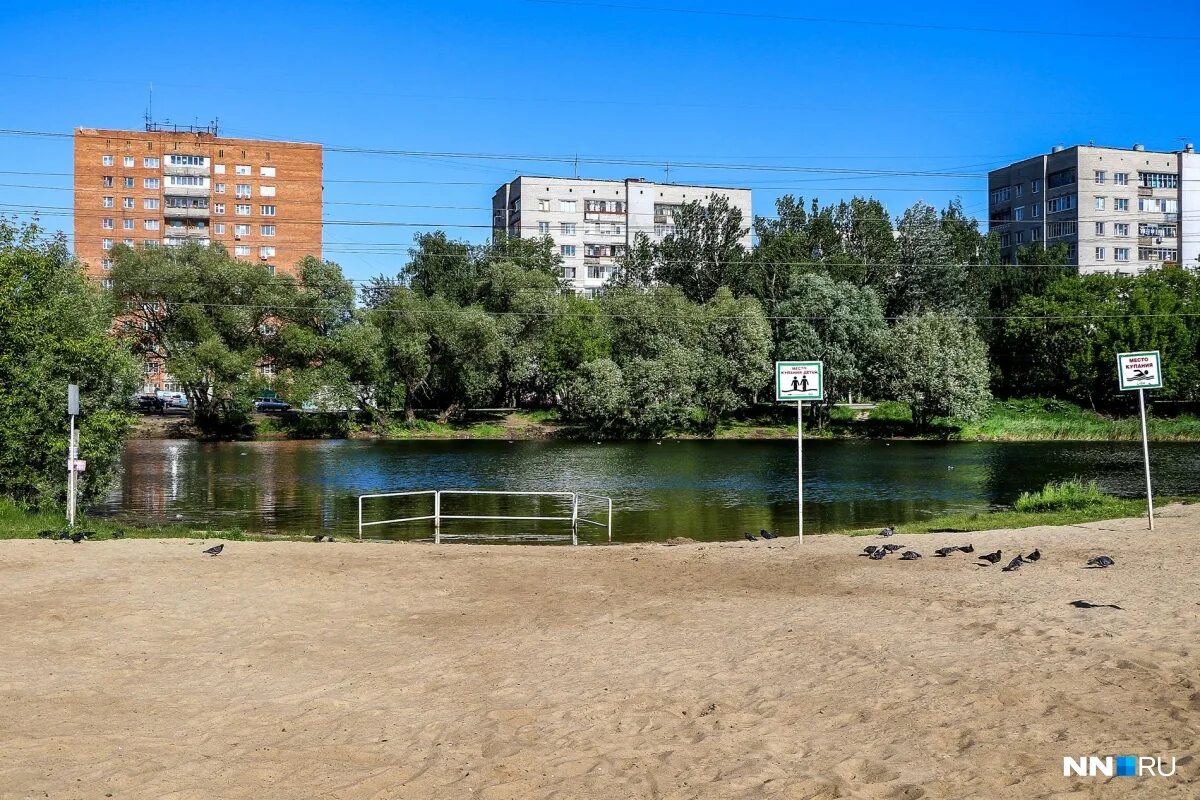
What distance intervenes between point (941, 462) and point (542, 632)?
135 feet

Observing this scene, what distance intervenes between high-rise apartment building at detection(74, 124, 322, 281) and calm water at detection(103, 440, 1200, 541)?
52.9 meters

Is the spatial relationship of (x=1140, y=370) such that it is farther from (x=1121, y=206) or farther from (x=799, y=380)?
(x=1121, y=206)

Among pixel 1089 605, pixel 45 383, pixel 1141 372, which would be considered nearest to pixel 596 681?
pixel 1089 605

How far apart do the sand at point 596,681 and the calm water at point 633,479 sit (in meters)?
10.7

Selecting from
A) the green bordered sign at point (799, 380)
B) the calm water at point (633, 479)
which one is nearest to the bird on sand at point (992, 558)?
the green bordered sign at point (799, 380)

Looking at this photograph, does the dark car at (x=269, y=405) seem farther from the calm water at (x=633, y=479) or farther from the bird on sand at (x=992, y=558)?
the bird on sand at (x=992, y=558)

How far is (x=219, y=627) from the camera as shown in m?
11.6

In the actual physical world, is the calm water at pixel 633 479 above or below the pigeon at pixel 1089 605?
below

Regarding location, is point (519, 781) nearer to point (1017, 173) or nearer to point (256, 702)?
point (256, 702)

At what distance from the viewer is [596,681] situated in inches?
361

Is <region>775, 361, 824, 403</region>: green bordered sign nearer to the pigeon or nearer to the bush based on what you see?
the pigeon

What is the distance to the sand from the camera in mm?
6766

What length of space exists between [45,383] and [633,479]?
23976 millimetres

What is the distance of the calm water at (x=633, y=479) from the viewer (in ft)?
93.2
